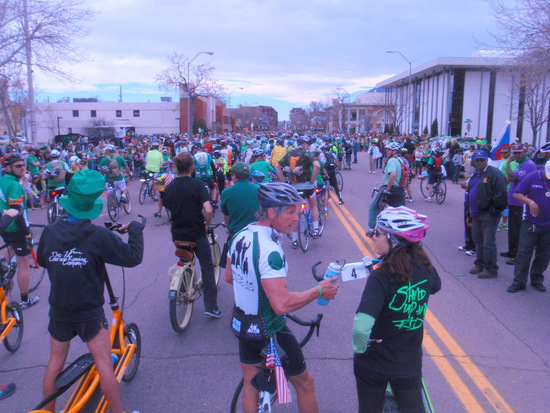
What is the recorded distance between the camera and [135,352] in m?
4.36

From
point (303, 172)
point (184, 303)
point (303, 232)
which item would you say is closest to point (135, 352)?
point (184, 303)

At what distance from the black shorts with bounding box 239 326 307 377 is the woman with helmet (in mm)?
443

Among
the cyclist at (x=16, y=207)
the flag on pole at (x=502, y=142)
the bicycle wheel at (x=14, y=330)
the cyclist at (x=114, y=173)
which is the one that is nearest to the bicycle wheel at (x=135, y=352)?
the bicycle wheel at (x=14, y=330)

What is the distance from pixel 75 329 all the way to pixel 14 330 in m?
2.44

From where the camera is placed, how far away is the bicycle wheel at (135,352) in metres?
4.18

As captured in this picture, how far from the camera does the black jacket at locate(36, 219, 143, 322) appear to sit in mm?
3094

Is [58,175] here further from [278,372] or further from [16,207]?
[278,372]

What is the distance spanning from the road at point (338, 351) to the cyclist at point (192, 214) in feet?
1.59

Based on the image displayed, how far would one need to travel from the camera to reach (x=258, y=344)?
2943 millimetres

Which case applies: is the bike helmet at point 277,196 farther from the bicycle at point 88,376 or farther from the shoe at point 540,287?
the shoe at point 540,287

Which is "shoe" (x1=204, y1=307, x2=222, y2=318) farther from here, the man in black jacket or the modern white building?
the modern white building

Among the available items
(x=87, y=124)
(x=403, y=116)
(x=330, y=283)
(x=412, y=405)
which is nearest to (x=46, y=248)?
(x=330, y=283)

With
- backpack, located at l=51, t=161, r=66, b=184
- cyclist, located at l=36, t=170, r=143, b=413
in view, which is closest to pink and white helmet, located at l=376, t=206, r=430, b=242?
cyclist, located at l=36, t=170, r=143, b=413

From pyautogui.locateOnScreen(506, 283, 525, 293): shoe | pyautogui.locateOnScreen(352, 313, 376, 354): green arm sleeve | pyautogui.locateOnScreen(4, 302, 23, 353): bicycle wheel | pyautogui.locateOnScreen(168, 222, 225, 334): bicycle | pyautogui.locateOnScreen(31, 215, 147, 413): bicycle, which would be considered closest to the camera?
pyautogui.locateOnScreen(352, 313, 376, 354): green arm sleeve
